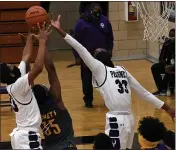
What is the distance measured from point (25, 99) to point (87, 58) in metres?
0.73

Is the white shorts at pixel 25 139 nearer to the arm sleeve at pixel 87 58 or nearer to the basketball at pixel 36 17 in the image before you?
the arm sleeve at pixel 87 58

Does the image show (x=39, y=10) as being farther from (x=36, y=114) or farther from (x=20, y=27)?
(x=20, y=27)

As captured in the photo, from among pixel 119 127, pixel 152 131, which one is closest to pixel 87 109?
pixel 119 127

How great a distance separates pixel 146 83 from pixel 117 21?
2.80m

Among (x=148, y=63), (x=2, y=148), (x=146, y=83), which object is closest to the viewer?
(x=2, y=148)

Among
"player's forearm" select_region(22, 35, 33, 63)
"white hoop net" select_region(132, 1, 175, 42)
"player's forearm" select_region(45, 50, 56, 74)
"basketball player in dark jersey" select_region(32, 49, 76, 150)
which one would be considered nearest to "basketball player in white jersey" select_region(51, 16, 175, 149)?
"player's forearm" select_region(45, 50, 56, 74)

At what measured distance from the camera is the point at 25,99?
4.45 metres

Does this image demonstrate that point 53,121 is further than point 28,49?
No

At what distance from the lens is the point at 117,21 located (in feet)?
41.5

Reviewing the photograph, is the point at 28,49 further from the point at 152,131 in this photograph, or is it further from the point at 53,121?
the point at 152,131

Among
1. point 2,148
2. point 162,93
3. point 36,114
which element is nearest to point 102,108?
point 162,93

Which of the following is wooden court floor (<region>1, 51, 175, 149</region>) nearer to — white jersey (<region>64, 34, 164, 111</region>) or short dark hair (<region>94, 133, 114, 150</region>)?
white jersey (<region>64, 34, 164, 111</region>)

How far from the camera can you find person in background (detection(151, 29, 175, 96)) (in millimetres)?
9070

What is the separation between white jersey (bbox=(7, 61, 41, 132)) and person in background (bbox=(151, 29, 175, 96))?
4804 millimetres
